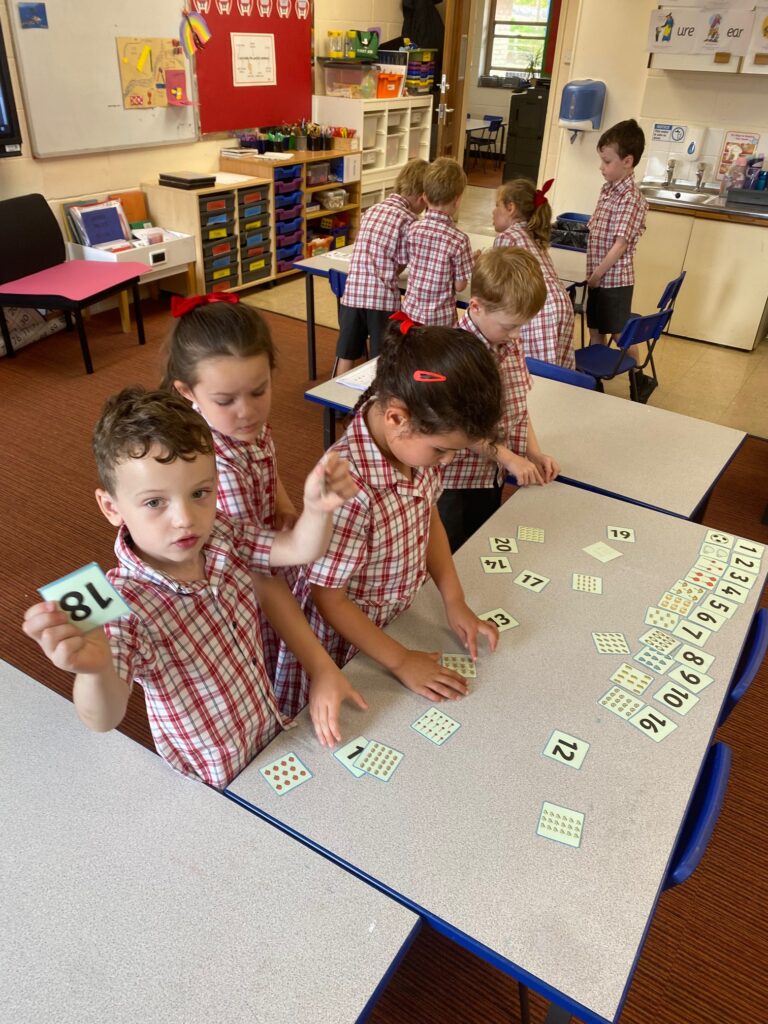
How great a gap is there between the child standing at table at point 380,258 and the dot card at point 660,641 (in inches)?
99.7

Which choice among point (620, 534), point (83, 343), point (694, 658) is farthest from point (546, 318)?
point (83, 343)

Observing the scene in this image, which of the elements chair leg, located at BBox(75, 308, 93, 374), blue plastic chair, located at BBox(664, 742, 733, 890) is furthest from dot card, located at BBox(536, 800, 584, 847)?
chair leg, located at BBox(75, 308, 93, 374)

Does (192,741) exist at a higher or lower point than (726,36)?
lower

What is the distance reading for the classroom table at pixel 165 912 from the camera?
2.93 ft

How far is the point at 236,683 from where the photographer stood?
1208 millimetres

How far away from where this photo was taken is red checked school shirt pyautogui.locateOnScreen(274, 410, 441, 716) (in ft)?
4.38

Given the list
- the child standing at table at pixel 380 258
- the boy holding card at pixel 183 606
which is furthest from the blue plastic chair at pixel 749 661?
the child standing at table at pixel 380 258

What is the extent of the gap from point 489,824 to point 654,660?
0.53m

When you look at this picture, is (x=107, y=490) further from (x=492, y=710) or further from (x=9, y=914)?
(x=492, y=710)

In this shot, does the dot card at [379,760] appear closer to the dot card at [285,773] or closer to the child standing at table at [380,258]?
the dot card at [285,773]

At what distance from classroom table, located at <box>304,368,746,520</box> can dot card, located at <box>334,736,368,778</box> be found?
3.81 ft

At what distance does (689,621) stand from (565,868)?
69 centimetres

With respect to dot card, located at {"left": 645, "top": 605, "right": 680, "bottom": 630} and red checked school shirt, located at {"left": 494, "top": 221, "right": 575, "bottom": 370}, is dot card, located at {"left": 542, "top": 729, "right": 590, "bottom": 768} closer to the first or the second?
dot card, located at {"left": 645, "top": 605, "right": 680, "bottom": 630}

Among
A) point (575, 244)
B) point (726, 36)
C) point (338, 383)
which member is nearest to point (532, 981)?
point (338, 383)
